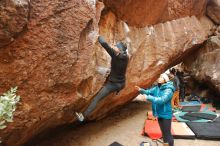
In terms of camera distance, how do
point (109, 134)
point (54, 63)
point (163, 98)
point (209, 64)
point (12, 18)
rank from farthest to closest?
point (209, 64) → point (109, 134) → point (163, 98) → point (54, 63) → point (12, 18)

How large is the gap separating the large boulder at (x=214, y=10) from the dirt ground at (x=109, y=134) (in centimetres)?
591

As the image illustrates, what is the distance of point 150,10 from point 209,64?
4.97 meters

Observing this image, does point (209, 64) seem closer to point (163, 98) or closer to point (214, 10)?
point (214, 10)

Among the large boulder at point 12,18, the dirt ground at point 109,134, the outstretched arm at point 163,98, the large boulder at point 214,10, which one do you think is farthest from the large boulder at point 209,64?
the large boulder at point 12,18

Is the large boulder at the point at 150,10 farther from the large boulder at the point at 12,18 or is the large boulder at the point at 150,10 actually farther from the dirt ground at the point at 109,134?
the dirt ground at the point at 109,134

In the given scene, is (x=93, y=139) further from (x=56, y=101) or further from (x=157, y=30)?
(x=157, y=30)

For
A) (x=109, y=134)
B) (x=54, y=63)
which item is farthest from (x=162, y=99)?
(x=109, y=134)

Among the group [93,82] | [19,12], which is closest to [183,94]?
[93,82]

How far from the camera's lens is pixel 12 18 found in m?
4.53

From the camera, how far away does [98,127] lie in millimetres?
9328

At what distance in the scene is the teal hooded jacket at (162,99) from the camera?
598 centimetres

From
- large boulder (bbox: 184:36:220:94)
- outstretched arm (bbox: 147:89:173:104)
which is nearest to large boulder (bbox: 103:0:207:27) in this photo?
large boulder (bbox: 184:36:220:94)

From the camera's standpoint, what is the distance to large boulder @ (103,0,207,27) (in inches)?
313

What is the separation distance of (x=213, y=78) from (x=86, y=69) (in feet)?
24.5
